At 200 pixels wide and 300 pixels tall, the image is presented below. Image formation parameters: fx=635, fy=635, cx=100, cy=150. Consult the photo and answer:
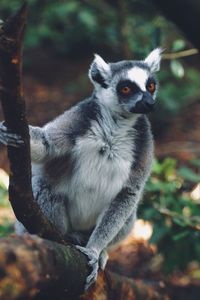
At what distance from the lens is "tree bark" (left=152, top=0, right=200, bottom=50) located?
389 cm

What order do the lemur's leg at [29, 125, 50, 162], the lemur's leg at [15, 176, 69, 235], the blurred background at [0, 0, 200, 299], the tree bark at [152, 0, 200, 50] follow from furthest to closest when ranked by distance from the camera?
the blurred background at [0, 0, 200, 299] → the lemur's leg at [15, 176, 69, 235] → the lemur's leg at [29, 125, 50, 162] → the tree bark at [152, 0, 200, 50]

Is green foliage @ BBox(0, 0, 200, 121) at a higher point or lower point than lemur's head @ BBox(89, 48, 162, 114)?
lower

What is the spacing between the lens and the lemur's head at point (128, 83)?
16.1ft

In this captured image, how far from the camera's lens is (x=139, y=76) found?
5.02 m

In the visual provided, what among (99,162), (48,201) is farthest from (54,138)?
(48,201)

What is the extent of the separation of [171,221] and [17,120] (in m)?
3.70

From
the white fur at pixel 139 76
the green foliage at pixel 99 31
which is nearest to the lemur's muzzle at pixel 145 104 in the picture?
the white fur at pixel 139 76

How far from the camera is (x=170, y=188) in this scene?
21.1 feet

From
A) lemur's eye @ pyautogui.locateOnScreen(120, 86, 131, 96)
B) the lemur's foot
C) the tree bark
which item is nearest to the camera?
the lemur's foot

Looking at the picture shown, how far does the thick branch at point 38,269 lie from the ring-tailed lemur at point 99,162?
1.10 metres

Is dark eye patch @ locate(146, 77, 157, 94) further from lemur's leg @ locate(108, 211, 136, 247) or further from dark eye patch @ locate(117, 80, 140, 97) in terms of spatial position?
lemur's leg @ locate(108, 211, 136, 247)

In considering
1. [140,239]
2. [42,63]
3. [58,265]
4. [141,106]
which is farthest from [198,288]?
[42,63]

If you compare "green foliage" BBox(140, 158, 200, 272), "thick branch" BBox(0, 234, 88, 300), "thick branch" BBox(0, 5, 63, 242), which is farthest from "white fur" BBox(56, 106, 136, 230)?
"thick branch" BBox(0, 234, 88, 300)

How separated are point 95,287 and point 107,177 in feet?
3.17
